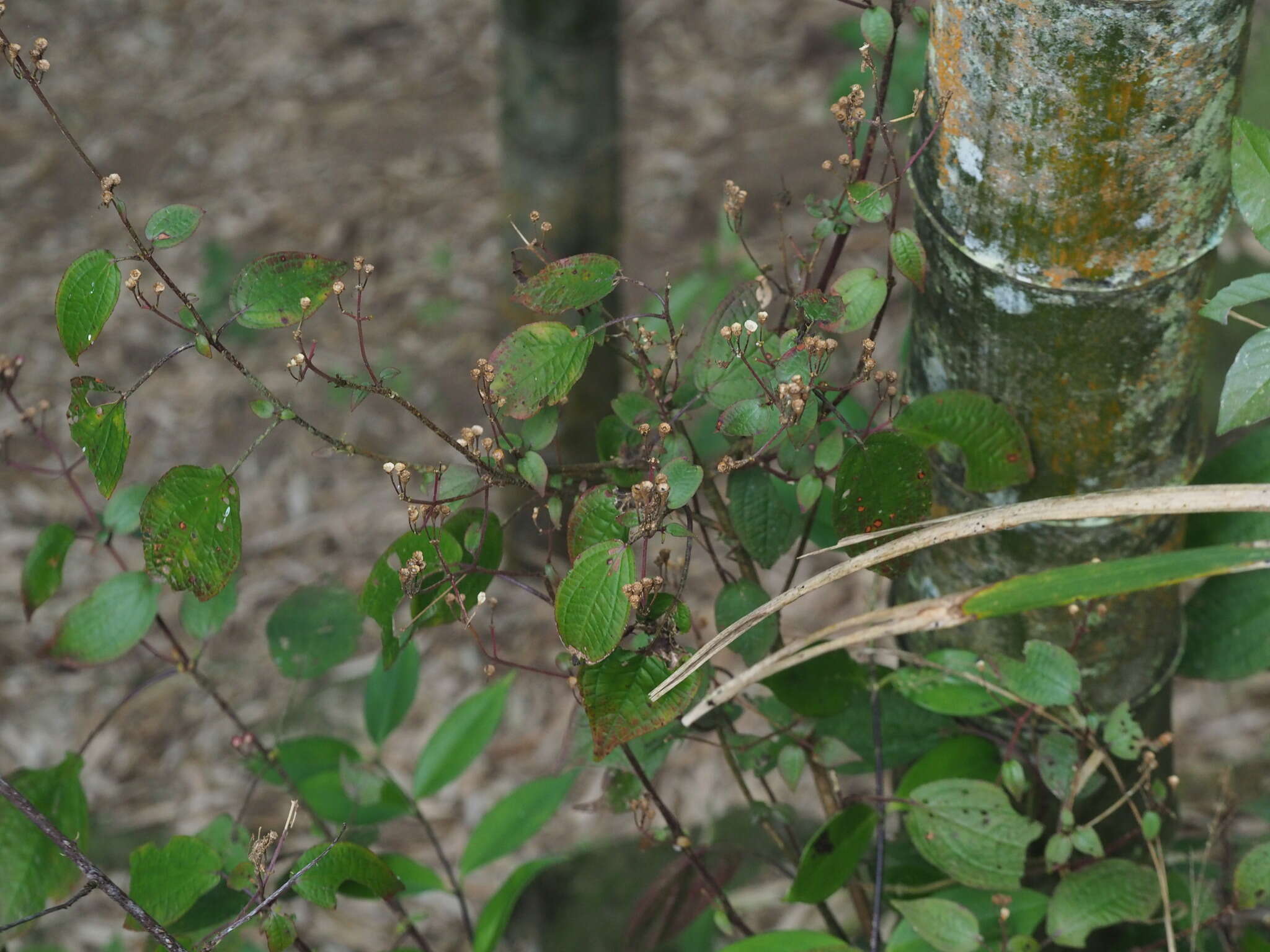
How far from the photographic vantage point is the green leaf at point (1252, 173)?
71 cm

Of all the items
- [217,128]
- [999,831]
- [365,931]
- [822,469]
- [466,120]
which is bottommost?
[365,931]

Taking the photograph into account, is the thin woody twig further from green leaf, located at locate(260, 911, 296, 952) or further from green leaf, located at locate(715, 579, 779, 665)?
green leaf, located at locate(715, 579, 779, 665)

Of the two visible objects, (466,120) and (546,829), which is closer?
(546,829)

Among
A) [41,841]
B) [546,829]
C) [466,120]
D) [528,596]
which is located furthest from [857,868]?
[466,120]

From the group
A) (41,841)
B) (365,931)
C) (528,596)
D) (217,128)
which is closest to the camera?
(41,841)

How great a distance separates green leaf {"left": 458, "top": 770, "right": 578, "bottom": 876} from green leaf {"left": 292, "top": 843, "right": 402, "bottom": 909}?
1.20ft

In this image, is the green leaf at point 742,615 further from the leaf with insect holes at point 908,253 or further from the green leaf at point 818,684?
the leaf with insect holes at point 908,253

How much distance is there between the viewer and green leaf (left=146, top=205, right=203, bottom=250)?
708mm

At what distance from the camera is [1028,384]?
0.82 m

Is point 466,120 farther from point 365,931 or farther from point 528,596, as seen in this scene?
point 365,931

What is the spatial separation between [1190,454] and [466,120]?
3.15 metres

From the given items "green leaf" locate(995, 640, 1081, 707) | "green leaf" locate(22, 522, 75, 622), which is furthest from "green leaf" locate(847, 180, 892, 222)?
"green leaf" locate(22, 522, 75, 622)

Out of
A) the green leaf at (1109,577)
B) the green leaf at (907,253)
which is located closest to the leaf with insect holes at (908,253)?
the green leaf at (907,253)

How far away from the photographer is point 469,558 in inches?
33.1
